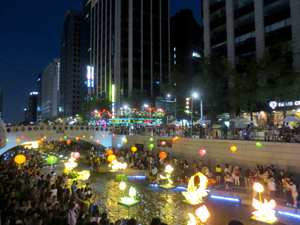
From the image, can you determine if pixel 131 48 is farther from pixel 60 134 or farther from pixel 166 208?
pixel 166 208

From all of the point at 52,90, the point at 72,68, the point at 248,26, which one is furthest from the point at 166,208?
the point at 52,90

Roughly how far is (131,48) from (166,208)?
199 ft

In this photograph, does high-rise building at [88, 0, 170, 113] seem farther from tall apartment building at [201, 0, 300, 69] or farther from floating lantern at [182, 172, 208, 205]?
floating lantern at [182, 172, 208, 205]

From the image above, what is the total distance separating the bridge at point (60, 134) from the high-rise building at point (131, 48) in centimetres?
2972

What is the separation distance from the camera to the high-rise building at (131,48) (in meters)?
66.8

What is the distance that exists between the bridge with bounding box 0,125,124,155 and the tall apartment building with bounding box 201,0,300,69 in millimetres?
22300

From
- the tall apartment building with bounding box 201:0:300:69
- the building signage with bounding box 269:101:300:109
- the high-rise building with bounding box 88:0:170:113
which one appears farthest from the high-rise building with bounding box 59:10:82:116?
the building signage with bounding box 269:101:300:109

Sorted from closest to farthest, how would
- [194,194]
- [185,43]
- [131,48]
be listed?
[194,194] < [131,48] < [185,43]

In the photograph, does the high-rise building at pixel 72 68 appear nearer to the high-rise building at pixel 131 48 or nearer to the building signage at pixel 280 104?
the high-rise building at pixel 131 48

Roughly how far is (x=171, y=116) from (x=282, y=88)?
21.7 meters

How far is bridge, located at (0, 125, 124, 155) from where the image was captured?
27.1 meters

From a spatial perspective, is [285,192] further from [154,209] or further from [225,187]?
[154,209]

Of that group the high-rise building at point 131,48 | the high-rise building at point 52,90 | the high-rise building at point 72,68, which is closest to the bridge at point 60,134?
the high-rise building at point 131,48

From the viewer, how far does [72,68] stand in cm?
10738
